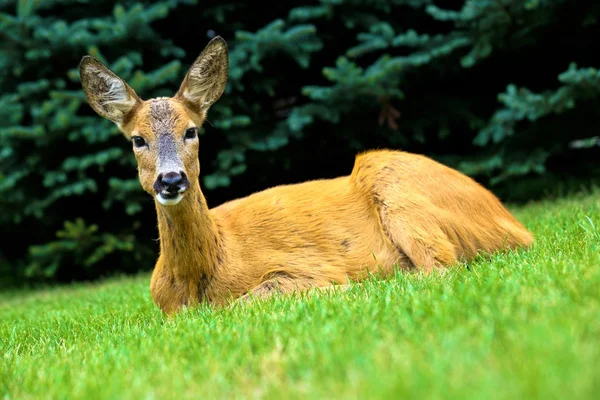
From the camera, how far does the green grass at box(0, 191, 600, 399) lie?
1854 mm

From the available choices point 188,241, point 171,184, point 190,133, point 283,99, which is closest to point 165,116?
point 190,133

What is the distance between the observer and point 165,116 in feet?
15.1

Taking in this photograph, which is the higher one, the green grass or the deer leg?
the green grass

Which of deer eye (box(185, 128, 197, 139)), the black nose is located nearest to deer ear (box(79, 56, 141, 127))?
deer eye (box(185, 128, 197, 139))

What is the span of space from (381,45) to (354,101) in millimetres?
746

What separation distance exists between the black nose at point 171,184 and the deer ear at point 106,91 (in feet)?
3.06

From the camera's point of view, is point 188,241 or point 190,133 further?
point 190,133

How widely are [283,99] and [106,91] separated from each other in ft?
16.1

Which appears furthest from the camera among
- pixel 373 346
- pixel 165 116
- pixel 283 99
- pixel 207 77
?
pixel 283 99

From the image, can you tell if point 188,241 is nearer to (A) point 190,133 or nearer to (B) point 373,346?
(A) point 190,133

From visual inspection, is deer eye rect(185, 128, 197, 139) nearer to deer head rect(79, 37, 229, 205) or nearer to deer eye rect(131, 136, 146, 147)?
deer head rect(79, 37, 229, 205)

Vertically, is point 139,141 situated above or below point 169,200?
above

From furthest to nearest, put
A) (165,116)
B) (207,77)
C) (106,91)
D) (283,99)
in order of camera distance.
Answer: (283,99)
(207,77)
(106,91)
(165,116)

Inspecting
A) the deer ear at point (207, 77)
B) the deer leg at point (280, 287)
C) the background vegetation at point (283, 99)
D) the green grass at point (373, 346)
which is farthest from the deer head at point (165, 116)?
the background vegetation at point (283, 99)
